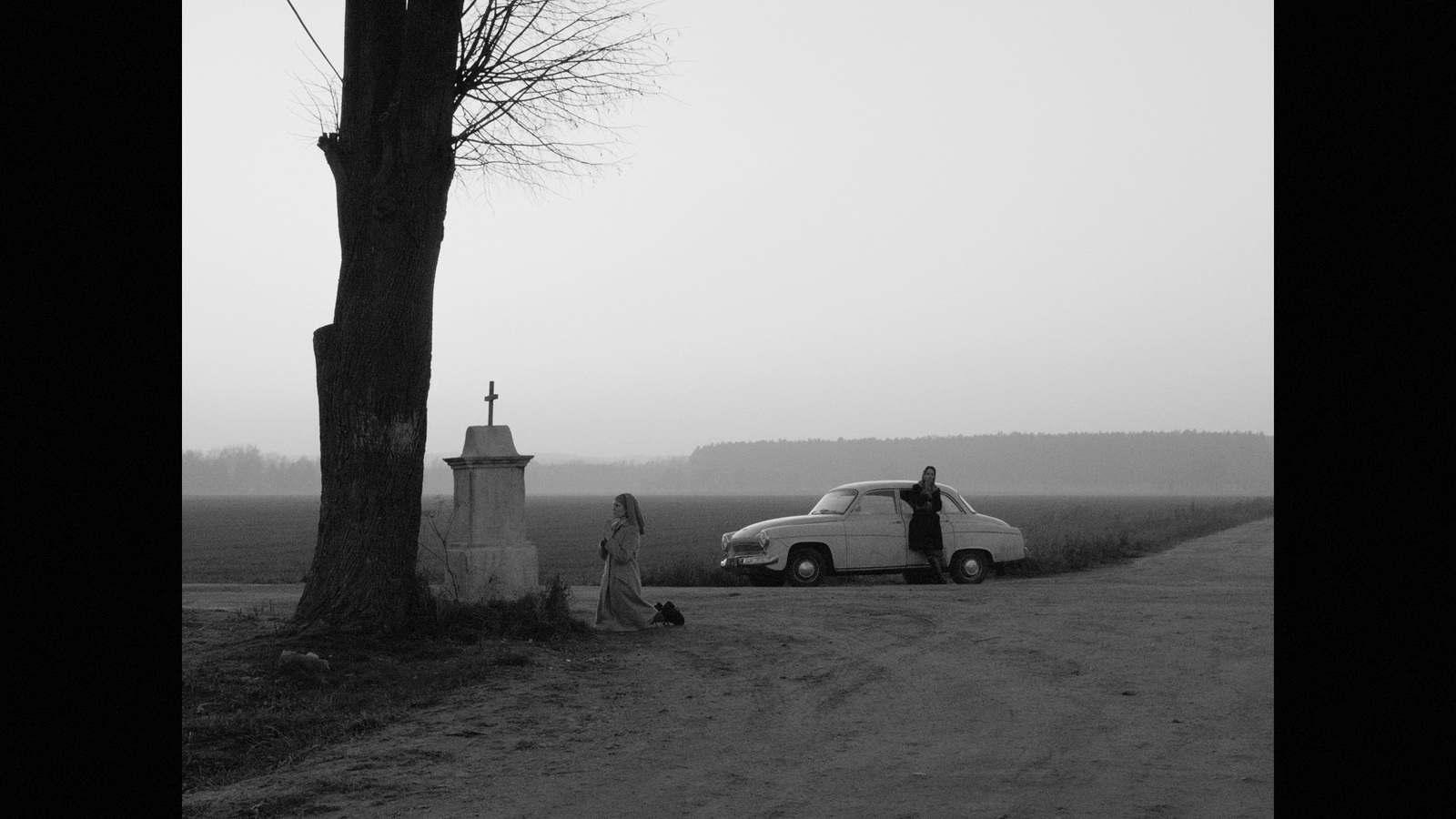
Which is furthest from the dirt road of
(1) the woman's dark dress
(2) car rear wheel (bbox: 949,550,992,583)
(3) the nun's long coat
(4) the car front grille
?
(2) car rear wheel (bbox: 949,550,992,583)

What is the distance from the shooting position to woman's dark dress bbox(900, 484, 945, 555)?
55.9ft

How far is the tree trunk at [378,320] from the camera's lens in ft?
32.0

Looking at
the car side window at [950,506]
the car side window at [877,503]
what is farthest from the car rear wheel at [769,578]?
the car side window at [950,506]


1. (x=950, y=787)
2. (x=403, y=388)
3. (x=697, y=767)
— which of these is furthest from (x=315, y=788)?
(x=403, y=388)

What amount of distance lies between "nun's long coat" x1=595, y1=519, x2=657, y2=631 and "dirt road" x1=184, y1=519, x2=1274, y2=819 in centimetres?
44

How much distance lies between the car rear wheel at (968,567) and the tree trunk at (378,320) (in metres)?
9.77

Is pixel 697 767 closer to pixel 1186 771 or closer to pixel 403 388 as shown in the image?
pixel 1186 771

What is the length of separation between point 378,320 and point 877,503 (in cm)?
957

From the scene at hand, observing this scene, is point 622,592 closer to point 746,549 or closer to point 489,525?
point 489,525

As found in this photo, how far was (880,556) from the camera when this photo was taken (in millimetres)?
17375

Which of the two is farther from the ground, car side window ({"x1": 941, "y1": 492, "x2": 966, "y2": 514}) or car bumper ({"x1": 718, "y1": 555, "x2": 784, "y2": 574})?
car side window ({"x1": 941, "y1": 492, "x2": 966, "y2": 514})

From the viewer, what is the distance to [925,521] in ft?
56.0

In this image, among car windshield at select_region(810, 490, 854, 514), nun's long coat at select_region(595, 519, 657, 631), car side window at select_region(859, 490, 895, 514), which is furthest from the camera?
car windshield at select_region(810, 490, 854, 514)

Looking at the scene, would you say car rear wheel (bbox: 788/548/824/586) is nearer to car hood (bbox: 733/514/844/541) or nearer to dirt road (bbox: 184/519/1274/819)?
car hood (bbox: 733/514/844/541)
